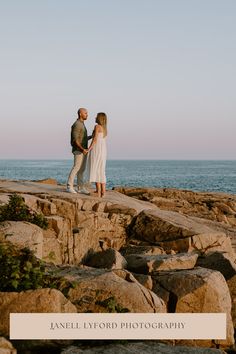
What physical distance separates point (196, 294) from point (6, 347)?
151 inches

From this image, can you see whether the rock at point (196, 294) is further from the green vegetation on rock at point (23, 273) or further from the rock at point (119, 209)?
the rock at point (119, 209)

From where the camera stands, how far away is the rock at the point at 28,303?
6910 mm

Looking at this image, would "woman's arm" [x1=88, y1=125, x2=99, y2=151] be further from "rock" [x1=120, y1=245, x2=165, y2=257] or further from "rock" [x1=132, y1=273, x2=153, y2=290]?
"rock" [x1=132, y1=273, x2=153, y2=290]

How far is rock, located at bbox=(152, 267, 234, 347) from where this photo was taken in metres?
9.09

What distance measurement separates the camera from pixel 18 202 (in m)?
12.2

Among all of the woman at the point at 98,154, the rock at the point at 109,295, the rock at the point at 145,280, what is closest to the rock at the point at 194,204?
the woman at the point at 98,154

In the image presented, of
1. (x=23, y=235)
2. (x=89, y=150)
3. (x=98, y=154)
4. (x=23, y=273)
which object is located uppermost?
(x=89, y=150)

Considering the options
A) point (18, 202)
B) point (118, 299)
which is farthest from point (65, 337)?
point (18, 202)

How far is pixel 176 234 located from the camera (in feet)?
47.9

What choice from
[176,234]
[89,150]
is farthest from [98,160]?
[176,234]

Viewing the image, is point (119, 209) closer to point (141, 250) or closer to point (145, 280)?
point (141, 250)

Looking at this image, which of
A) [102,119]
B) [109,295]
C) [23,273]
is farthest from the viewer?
[102,119]

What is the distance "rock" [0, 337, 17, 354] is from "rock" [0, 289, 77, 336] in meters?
0.44

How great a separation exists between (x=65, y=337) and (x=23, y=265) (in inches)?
53.6
